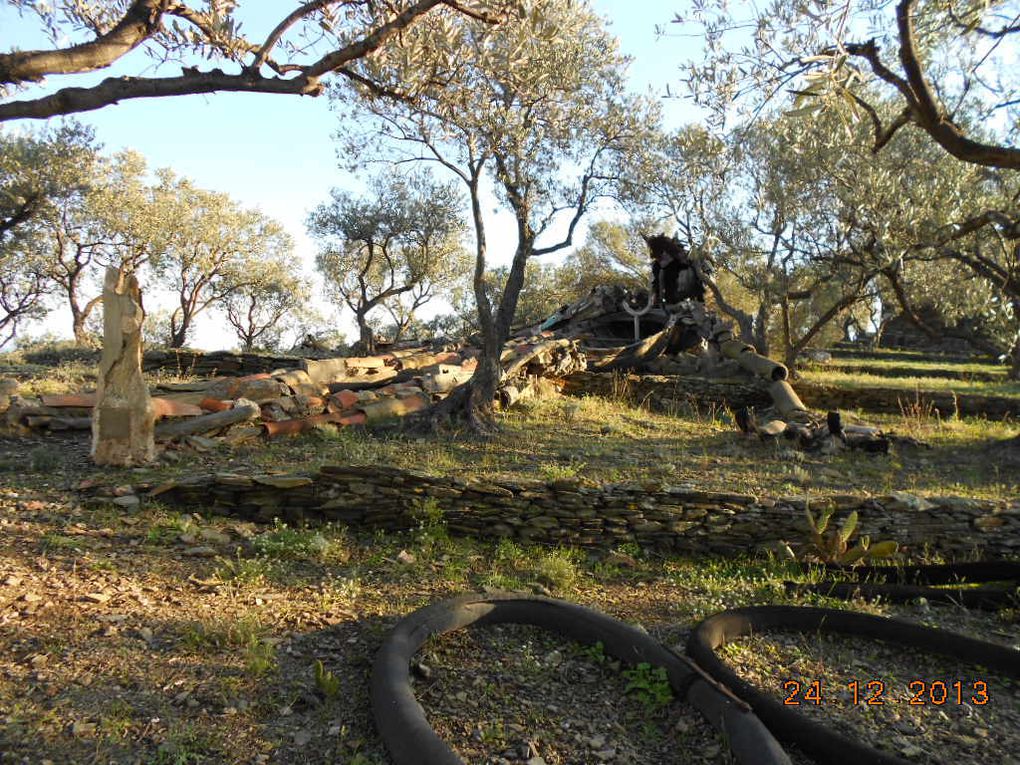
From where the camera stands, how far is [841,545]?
6.22m

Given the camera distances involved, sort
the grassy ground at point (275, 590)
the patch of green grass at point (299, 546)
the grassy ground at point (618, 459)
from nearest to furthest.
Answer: the grassy ground at point (275, 590), the patch of green grass at point (299, 546), the grassy ground at point (618, 459)

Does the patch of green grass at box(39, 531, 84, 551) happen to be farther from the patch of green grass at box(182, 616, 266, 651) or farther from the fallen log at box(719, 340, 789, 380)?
the fallen log at box(719, 340, 789, 380)

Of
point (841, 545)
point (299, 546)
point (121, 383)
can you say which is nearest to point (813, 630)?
point (841, 545)

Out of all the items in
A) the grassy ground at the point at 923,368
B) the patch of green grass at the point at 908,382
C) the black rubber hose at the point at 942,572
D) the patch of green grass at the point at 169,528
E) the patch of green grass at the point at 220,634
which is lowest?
the black rubber hose at the point at 942,572

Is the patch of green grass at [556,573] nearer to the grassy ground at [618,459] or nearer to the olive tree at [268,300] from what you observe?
the grassy ground at [618,459]

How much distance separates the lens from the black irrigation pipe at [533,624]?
3.16 meters

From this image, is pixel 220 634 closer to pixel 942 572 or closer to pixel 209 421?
pixel 209 421

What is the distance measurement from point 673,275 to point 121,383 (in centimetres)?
1720

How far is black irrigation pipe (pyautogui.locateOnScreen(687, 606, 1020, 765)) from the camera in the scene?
348 centimetres

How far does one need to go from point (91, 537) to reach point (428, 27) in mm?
5811

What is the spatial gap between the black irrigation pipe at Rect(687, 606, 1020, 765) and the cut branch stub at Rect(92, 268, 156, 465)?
614cm

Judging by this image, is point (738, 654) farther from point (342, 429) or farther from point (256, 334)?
point (256, 334)

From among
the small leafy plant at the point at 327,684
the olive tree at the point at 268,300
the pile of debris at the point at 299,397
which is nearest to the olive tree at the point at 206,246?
the olive tree at the point at 268,300

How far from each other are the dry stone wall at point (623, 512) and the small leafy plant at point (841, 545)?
206 millimetres
